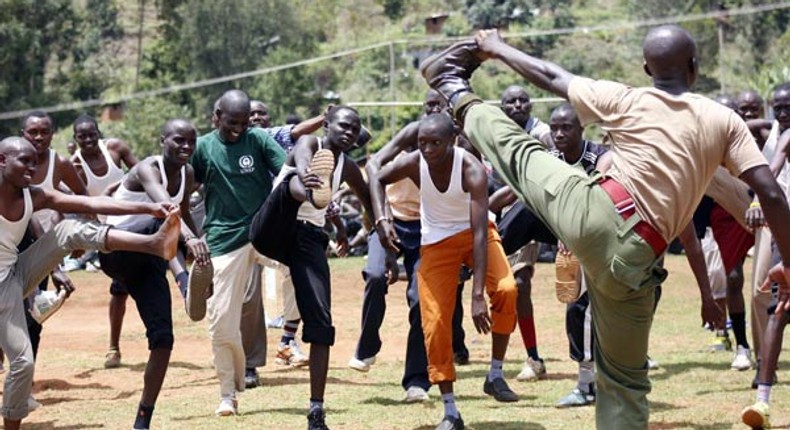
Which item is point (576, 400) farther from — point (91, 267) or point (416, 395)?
point (91, 267)

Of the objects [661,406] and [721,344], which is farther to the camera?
[721,344]

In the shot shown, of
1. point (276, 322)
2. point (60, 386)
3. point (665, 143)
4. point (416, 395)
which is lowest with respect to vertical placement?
point (276, 322)

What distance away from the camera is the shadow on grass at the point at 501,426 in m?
8.36

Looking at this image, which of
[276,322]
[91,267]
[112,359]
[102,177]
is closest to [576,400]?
[112,359]

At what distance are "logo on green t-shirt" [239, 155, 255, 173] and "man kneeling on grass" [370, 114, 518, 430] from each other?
3.30 feet

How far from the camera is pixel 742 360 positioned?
10859 millimetres

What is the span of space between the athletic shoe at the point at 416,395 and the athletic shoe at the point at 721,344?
4125 mm

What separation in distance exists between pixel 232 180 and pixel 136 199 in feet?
2.43

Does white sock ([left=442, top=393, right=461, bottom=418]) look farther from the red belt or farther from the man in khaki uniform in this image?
the red belt

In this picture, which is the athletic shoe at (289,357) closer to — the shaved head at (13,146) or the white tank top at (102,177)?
the white tank top at (102,177)

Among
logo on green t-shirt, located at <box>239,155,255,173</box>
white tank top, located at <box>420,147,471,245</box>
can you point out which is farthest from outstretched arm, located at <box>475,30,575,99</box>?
logo on green t-shirt, located at <box>239,155,255,173</box>

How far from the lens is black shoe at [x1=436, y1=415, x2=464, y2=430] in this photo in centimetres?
812

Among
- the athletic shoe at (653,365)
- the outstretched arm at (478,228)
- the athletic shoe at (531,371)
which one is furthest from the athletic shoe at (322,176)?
the athletic shoe at (653,365)

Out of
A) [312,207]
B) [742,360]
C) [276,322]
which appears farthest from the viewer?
[276,322]
